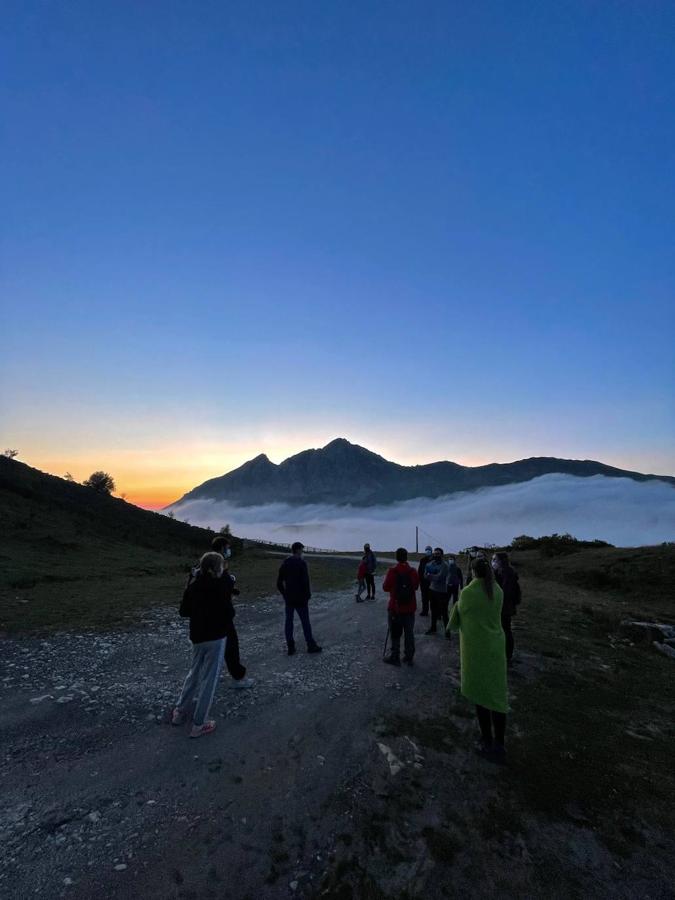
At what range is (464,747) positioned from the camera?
22.5 feet

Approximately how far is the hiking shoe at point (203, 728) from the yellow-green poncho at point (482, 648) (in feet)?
13.2

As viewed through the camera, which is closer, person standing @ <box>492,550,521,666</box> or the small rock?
person standing @ <box>492,550,521,666</box>

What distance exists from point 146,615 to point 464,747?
12.1 m

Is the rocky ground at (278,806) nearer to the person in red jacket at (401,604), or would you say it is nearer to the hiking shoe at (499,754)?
the hiking shoe at (499,754)

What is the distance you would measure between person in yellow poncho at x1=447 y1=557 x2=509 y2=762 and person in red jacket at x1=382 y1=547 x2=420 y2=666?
3153mm

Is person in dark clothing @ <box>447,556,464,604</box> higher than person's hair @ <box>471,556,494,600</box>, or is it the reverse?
Result: person's hair @ <box>471,556,494,600</box>

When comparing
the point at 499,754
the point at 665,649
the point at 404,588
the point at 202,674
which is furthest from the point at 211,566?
the point at 665,649

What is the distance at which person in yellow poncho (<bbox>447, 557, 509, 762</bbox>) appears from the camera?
658 cm

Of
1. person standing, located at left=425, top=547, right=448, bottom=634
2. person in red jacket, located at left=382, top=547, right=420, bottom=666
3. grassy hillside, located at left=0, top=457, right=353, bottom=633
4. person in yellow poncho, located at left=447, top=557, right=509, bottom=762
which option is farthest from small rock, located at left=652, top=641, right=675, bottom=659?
grassy hillside, located at left=0, top=457, right=353, bottom=633

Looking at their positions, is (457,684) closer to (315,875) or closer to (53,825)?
(315,875)

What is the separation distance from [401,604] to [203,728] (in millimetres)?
5026

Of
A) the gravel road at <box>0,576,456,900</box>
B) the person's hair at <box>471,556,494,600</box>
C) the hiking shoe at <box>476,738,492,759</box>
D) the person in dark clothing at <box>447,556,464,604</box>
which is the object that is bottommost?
the hiking shoe at <box>476,738,492,759</box>

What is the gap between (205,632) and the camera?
6883 millimetres

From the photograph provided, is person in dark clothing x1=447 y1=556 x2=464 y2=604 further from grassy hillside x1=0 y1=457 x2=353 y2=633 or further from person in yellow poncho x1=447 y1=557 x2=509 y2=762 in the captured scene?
grassy hillside x1=0 y1=457 x2=353 y2=633
